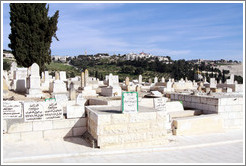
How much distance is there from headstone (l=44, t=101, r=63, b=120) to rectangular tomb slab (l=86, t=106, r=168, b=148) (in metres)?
0.98

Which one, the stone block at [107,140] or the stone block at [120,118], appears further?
the stone block at [120,118]

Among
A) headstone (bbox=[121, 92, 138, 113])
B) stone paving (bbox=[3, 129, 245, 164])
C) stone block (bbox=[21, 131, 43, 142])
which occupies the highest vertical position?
headstone (bbox=[121, 92, 138, 113])

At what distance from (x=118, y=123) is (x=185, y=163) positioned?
1.98m

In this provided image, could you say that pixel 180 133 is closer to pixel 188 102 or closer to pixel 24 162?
pixel 188 102

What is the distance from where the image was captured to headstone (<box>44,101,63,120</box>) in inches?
272

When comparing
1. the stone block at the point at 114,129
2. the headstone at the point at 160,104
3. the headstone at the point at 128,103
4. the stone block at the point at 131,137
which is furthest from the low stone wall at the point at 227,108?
the stone block at the point at 114,129

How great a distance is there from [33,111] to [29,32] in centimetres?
2223

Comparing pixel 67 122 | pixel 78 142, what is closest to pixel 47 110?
pixel 67 122

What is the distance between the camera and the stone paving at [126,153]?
5.30 metres

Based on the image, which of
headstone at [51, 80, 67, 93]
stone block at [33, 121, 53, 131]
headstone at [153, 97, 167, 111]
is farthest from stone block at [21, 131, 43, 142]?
headstone at [51, 80, 67, 93]

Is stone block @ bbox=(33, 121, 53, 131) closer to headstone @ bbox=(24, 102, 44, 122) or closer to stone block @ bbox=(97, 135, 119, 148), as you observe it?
headstone @ bbox=(24, 102, 44, 122)

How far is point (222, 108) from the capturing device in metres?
9.22

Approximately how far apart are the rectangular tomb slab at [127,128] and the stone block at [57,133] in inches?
29.3

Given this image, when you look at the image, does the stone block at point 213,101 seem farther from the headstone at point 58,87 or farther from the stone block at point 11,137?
the headstone at point 58,87
